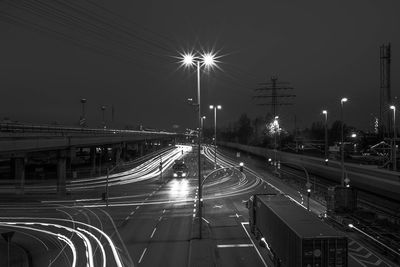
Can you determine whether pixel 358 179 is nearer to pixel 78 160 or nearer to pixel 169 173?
pixel 169 173

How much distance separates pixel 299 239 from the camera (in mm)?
17688

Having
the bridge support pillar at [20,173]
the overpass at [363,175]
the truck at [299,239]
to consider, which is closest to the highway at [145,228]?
the truck at [299,239]

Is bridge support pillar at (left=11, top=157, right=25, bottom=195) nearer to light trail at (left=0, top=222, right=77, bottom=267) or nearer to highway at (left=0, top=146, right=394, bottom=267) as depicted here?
highway at (left=0, top=146, right=394, bottom=267)

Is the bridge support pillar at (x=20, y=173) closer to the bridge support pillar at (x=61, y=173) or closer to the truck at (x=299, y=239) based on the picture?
the bridge support pillar at (x=61, y=173)

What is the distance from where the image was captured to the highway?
2564cm

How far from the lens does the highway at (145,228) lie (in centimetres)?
2564

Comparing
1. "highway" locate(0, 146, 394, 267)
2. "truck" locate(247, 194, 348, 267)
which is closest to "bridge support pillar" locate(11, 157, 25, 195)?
"highway" locate(0, 146, 394, 267)

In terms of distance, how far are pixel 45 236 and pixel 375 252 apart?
80.4ft

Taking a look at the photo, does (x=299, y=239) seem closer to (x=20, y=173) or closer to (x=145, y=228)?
(x=145, y=228)

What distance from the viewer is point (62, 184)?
61062mm

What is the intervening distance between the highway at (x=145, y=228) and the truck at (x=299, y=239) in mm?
3015

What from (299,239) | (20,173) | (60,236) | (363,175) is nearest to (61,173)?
(20,173)

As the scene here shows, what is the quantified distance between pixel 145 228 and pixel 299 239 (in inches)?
791

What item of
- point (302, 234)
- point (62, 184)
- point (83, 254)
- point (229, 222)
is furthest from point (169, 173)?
point (302, 234)
